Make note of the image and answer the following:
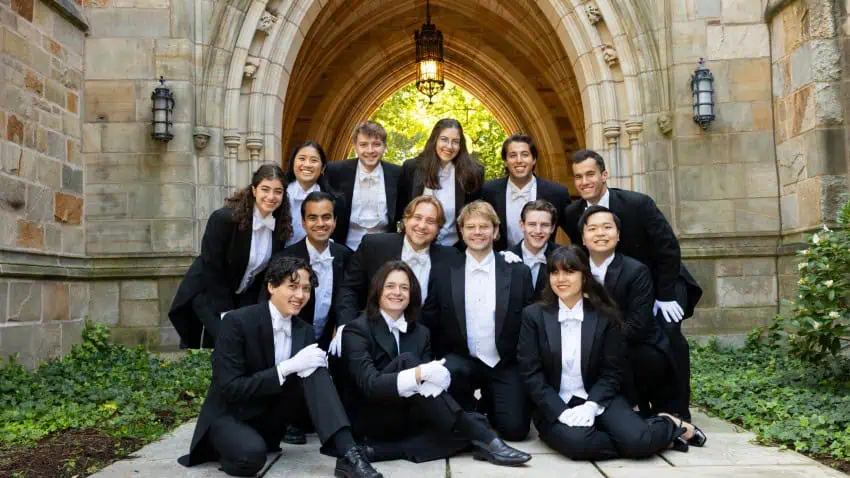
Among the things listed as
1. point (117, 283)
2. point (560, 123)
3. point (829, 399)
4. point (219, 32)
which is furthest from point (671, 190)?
point (560, 123)

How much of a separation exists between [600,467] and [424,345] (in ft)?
3.54

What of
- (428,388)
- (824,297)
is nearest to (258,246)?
(428,388)

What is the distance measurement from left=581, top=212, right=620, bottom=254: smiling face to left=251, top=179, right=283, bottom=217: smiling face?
1663 mm

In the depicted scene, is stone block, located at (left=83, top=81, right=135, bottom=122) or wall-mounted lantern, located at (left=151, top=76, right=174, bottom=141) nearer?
wall-mounted lantern, located at (left=151, top=76, right=174, bottom=141)

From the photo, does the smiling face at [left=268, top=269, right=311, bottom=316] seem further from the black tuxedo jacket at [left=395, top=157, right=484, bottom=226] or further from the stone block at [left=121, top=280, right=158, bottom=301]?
the stone block at [left=121, top=280, right=158, bottom=301]

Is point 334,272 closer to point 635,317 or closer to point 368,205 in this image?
point 368,205

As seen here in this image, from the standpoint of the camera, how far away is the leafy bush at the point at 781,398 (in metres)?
4.29

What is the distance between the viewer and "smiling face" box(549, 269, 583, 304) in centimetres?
422

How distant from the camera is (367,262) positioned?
191 inches

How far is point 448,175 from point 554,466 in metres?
2.06

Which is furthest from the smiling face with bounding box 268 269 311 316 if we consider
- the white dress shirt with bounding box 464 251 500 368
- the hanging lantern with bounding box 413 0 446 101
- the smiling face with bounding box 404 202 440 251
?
the hanging lantern with bounding box 413 0 446 101

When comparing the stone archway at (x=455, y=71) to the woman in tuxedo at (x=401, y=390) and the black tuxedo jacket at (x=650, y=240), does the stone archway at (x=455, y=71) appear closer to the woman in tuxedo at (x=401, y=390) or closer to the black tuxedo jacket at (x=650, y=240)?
the black tuxedo jacket at (x=650, y=240)

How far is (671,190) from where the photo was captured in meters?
8.58

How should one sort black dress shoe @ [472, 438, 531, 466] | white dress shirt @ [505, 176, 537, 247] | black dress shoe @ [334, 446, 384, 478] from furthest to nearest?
white dress shirt @ [505, 176, 537, 247] → black dress shoe @ [472, 438, 531, 466] → black dress shoe @ [334, 446, 384, 478]
